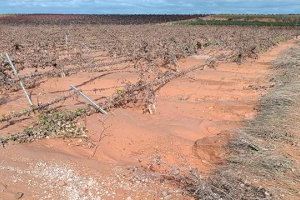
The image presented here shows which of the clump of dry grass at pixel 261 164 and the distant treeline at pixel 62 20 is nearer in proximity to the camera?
the clump of dry grass at pixel 261 164

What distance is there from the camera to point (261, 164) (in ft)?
22.1

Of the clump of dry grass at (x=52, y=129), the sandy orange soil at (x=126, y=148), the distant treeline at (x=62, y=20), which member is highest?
the clump of dry grass at (x=52, y=129)

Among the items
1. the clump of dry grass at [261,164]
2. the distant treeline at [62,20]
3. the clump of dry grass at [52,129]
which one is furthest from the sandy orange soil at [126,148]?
the distant treeline at [62,20]

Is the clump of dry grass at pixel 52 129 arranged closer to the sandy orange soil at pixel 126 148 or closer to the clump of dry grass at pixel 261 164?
the sandy orange soil at pixel 126 148

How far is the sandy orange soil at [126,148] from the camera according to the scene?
6.02m

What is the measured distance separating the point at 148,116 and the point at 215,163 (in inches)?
97.8

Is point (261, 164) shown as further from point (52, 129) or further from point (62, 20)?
point (62, 20)

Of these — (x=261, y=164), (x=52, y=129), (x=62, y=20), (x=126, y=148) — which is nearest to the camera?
(x=261, y=164)

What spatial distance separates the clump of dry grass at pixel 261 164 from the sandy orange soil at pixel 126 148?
27 cm

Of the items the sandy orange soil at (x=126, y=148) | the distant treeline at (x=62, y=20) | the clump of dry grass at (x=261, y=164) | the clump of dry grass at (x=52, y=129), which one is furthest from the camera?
the distant treeline at (x=62, y=20)

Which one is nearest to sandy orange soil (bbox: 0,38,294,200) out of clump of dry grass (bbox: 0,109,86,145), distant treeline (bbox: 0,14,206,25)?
clump of dry grass (bbox: 0,109,86,145)

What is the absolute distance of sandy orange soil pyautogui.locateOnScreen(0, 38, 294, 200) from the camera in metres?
6.02

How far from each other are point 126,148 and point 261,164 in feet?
6.82

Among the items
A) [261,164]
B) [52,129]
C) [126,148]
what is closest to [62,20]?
[52,129]
